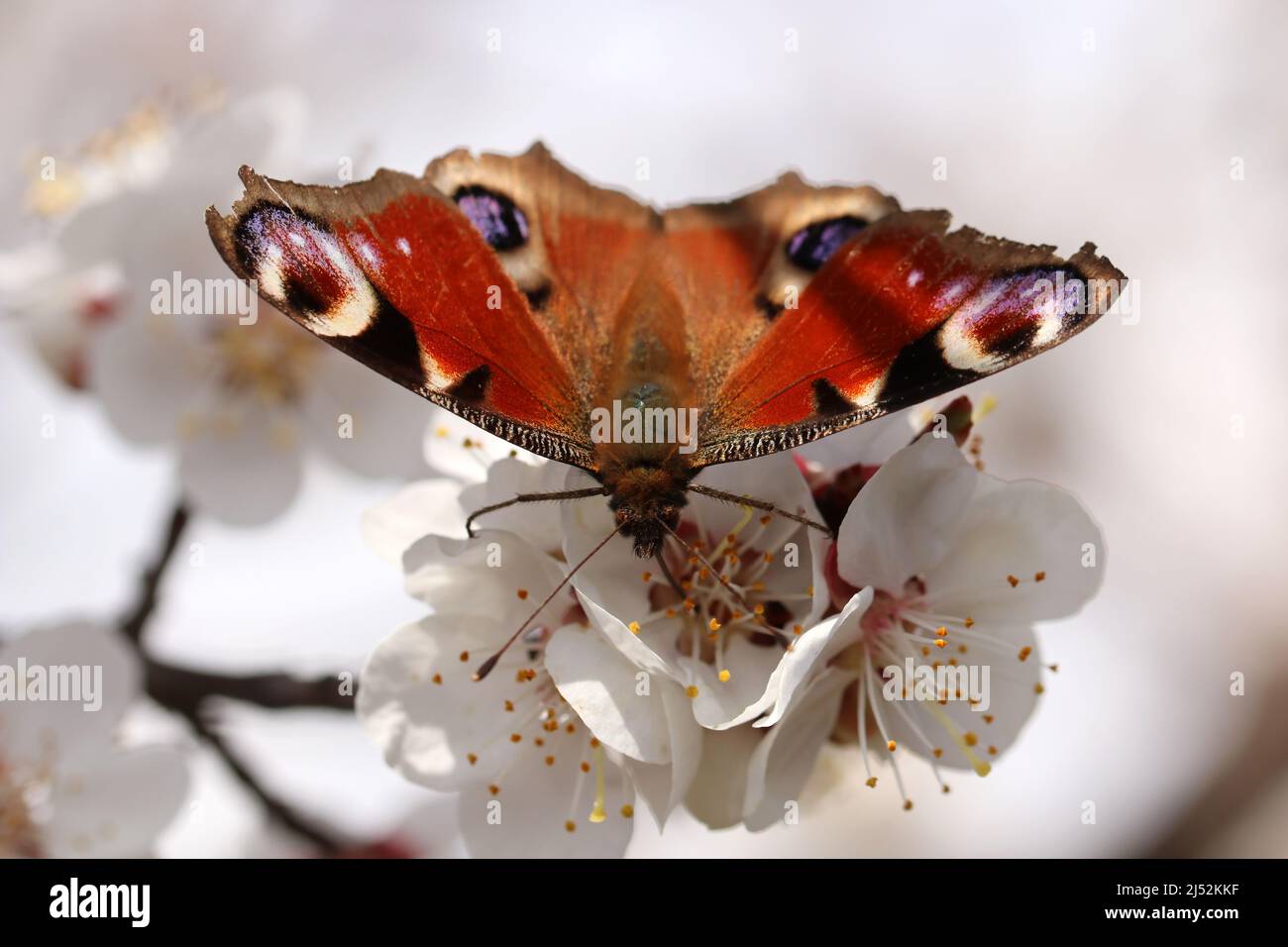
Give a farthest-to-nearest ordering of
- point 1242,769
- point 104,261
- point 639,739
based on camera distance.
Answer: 1. point 1242,769
2. point 104,261
3. point 639,739

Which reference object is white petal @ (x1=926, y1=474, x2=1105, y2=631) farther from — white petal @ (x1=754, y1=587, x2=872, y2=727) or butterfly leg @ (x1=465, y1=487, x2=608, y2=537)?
butterfly leg @ (x1=465, y1=487, x2=608, y2=537)

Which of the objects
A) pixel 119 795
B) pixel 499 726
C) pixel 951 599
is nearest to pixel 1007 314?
pixel 951 599

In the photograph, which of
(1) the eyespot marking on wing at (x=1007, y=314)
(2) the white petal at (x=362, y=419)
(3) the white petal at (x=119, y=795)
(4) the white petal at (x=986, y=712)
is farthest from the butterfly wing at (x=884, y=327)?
(3) the white petal at (x=119, y=795)

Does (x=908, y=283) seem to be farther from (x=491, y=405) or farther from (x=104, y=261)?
(x=104, y=261)

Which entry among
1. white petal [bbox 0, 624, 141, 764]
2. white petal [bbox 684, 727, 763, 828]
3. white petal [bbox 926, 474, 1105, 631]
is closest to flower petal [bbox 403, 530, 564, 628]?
white petal [bbox 684, 727, 763, 828]

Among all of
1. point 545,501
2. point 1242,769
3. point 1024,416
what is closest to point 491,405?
point 545,501

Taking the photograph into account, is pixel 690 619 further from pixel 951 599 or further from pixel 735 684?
pixel 951 599
